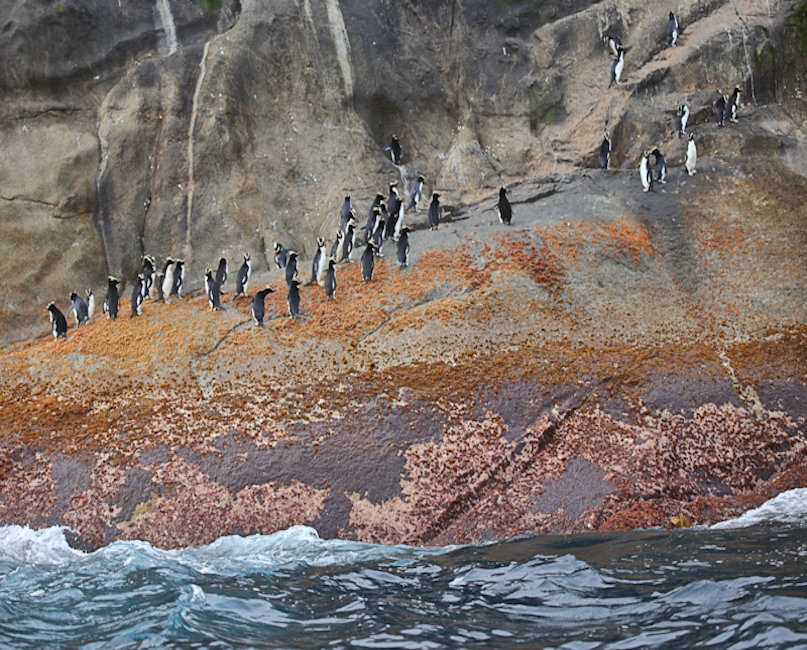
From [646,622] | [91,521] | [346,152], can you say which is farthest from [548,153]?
[646,622]

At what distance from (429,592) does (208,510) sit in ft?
19.9

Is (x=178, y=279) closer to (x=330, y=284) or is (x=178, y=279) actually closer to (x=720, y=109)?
(x=330, y=284)

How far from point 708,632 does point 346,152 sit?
23654 mm

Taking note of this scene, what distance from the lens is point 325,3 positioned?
29.9 meters

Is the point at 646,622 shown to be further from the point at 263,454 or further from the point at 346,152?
the point at 346,152

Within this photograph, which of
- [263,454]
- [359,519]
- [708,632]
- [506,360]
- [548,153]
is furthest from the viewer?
[548,153]

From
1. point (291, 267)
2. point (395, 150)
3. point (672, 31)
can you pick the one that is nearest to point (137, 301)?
point (291, 267)

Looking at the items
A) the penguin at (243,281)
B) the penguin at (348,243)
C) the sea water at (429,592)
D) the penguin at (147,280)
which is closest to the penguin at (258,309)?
the penguin at (243,281)

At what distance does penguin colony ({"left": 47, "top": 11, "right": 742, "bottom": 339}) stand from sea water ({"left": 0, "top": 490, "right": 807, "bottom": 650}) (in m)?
7.08

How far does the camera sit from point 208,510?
49.4 feet

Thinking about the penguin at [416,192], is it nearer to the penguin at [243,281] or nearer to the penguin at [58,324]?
the penguin at [243,281]

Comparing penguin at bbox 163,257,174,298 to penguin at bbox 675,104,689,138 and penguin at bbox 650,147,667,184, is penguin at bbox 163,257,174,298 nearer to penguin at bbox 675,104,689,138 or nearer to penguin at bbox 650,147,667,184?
penguin at bbox 650,147,667,184

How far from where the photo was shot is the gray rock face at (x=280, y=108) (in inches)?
1049

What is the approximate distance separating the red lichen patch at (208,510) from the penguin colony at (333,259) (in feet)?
16.0
